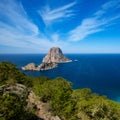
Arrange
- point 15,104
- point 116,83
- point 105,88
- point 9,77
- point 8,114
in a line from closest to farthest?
point 8,114, point 15,104, point 9,77, point 105,88, point 116,83

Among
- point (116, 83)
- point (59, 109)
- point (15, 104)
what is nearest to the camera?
point (15, 104)

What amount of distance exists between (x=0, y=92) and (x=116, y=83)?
399ft

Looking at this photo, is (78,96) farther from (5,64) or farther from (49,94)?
(5,64)

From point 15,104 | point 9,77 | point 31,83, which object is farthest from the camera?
point 31,83

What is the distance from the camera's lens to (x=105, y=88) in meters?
125

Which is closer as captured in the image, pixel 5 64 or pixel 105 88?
pixel 5 64

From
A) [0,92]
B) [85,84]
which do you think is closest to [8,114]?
[0,92]

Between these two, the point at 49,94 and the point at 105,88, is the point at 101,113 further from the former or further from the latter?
the point at 105,88

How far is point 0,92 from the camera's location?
32.0m

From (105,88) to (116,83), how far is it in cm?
1923

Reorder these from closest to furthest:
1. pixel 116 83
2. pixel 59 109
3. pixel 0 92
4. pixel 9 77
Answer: pixel 0 92 < pixel 59 109 < pixel 9 77 < pixel 116 83

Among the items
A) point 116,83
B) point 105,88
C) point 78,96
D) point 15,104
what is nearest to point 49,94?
point 78,96

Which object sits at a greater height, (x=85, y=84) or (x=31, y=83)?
(x=31, y=83)

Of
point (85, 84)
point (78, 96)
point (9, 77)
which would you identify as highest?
point (9, 77)
